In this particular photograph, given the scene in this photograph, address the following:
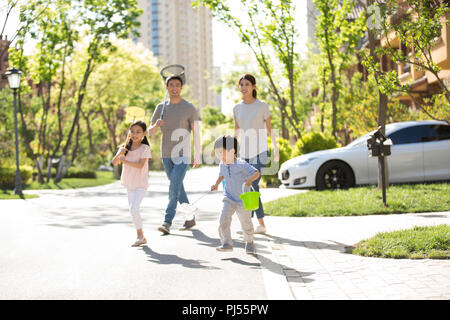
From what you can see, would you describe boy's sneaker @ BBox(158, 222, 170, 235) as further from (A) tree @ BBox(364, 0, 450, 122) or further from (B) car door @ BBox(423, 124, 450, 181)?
(B) car door @ BBox(423, 124, 450, 181)

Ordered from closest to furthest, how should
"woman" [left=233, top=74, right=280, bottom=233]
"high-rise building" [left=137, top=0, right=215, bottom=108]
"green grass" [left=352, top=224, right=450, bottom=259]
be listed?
"green grass" [left=352, top=224, right=450, bottom=259] → "woman" [left=233, top=74, right=280, bottom=233] → "high-rise building" [left=137, top=0, right=215, bottom=108]

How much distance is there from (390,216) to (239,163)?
13.5ft

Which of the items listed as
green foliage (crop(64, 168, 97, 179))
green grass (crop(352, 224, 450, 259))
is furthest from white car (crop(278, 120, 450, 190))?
green foliage (crop(64, 168, 97, 179))

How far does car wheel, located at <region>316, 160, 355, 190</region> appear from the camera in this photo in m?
15.0

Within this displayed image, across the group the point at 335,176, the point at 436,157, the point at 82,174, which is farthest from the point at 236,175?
the point at 82,174

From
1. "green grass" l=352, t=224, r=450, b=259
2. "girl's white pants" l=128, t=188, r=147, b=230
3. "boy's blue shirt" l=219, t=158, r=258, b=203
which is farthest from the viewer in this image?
"girl's white pants" l=128, t=188, r=147, b=230

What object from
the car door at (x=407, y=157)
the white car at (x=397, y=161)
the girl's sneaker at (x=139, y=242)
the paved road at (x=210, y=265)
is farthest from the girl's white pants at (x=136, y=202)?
the car door at (x=407, y=157)

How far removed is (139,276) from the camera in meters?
6.15

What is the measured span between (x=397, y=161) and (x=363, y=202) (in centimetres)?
356

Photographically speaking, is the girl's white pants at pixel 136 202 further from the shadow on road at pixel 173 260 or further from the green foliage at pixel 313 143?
the green foliage at pixel 313 143

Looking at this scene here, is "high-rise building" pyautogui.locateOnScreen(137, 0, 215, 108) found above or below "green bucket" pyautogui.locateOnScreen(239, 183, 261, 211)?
above

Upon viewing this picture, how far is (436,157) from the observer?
14656mm

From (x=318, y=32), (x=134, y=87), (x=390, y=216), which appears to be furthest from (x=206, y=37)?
(x=390, y=216)

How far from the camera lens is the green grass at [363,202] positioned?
431 inches
